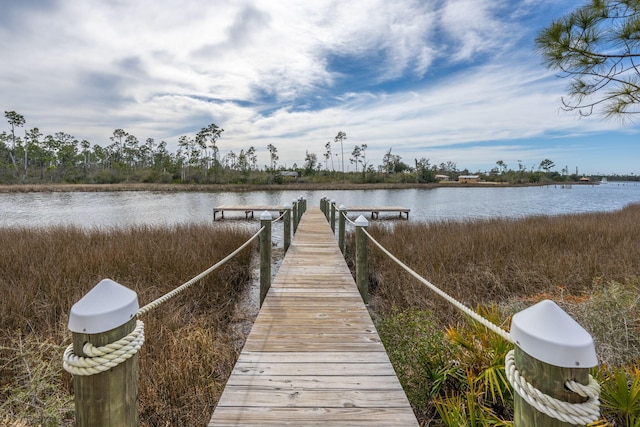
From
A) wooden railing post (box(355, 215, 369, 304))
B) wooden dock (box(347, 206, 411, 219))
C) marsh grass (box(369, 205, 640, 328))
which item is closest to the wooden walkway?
wooden railing post (box(355, 215, 369, 304))

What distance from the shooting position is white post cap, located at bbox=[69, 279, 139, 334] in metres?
1.02

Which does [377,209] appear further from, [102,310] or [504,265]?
[102,310]

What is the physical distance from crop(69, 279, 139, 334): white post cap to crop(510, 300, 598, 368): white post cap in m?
1.25

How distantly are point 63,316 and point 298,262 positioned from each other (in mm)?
3525

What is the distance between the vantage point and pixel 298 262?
598cm

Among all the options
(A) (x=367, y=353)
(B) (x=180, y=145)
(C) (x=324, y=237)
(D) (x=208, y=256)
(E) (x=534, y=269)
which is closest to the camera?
(A) (x=367, y=353)

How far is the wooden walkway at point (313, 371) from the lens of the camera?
2018 millimetres

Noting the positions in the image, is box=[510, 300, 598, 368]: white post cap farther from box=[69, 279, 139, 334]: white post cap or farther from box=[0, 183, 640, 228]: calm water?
box=[0, 183, 640, 228]: calm water

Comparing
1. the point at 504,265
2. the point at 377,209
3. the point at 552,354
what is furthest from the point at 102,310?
the point at 377,209

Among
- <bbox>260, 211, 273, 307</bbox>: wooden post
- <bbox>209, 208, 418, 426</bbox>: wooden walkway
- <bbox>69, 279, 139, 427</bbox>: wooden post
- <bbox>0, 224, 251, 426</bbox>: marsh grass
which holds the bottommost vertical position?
<bbox>0, 224, 251, 426</bbox>: marsh grass

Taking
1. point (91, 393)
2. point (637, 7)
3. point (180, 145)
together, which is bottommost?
point (91, 393)

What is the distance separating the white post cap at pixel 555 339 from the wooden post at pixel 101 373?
1.30 metres

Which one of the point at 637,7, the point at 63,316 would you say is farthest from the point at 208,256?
the point at 637,7

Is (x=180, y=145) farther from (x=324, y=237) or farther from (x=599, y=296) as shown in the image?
(x=599, y=296)
